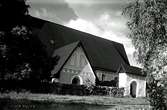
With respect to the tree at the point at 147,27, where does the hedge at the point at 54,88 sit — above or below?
below

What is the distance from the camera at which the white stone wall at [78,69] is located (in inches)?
1344

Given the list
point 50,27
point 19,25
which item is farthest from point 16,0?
point 50,27

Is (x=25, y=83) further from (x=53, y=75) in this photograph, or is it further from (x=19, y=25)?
(x=19, y=25)

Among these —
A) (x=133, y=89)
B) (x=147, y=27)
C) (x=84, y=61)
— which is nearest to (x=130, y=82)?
(x=133, y=89)

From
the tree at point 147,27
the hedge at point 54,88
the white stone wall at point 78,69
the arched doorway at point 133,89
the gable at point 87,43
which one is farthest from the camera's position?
the arched doorway at point 133,89

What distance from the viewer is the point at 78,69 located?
36125mm

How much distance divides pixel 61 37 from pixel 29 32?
71.5 feet

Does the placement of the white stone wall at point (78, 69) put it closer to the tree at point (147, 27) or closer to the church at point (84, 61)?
the church at point (84, 61)

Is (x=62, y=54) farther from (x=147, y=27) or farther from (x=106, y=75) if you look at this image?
(x=147, y=27)

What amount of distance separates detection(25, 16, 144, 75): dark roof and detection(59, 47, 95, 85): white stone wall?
5.08 feet

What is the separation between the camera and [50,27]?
41125 mm

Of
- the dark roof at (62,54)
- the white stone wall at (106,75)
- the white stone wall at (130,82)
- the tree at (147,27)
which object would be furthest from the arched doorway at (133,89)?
the tree at (147,27)

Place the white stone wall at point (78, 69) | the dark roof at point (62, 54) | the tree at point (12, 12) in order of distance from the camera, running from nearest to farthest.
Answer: the tree at point (12, 12), the dark roof at point (62, 54), the white stone wall at point (78, 69)

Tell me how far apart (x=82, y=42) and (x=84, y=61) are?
743 cm
